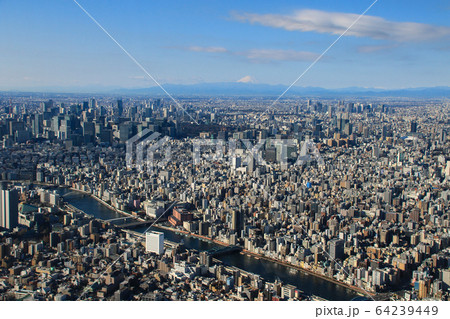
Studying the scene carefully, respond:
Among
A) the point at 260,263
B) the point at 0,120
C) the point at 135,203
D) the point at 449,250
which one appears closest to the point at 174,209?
the point at 135,203

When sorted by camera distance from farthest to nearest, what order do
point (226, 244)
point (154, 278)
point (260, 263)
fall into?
point (226, 244) < point (260, 263) < point (154, 278)

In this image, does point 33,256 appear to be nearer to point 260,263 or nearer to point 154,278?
point 154,278

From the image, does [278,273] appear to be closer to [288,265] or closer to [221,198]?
[288,265]

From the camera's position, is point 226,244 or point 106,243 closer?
point 106,243

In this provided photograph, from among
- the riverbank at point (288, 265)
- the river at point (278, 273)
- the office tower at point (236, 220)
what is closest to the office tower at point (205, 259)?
the river at point (278, 273)

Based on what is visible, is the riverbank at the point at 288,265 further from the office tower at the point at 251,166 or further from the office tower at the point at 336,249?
the office tower at the point at 251,166
